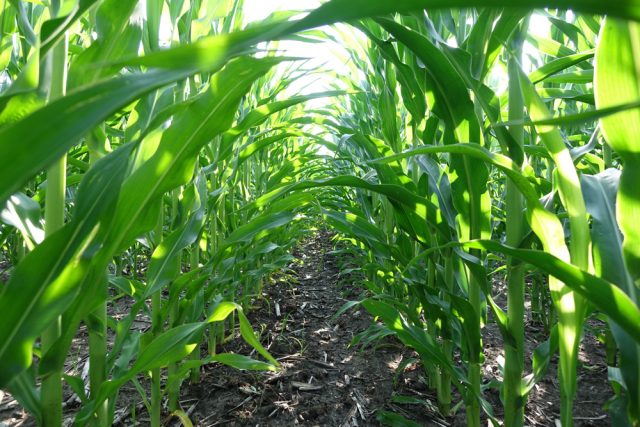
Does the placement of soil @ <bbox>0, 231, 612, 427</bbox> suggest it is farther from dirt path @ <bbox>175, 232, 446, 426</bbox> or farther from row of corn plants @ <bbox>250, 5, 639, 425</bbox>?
row of corn plants @ <bbox>250, 5, 639, 425</bbox>

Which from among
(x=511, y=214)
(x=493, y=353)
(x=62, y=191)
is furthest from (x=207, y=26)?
(x=493, y=353)

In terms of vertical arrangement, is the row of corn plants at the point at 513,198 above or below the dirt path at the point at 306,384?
above

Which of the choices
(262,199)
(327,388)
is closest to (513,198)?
(262,199)

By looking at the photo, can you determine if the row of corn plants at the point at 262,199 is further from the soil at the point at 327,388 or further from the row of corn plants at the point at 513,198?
the soil at the point at 327,388

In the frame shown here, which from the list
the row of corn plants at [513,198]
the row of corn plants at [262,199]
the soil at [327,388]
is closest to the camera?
→ the row of corn plants at [262,199]

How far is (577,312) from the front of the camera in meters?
0.59

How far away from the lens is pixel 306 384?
1.53m

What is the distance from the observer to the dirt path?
1.31 m

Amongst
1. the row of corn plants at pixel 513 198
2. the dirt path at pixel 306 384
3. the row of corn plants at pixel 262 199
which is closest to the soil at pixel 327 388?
the dirt path at pixel 306 384

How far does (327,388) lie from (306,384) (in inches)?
3.2

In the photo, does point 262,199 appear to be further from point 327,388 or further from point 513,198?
point 327,388

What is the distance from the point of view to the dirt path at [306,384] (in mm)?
1314

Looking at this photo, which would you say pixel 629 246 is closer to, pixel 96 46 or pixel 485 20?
pixel 485 20

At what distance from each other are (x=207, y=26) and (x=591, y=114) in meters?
1.27
